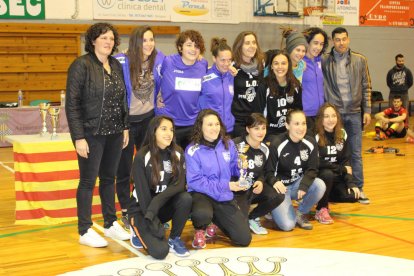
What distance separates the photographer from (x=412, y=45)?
1636 cm

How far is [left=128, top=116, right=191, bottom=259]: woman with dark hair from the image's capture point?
157 inches

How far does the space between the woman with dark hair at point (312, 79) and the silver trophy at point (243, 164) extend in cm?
94

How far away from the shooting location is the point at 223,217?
4.25 meters

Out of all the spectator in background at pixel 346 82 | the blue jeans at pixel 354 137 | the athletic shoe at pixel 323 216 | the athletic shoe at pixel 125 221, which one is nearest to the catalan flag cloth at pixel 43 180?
the athletic shoe at pixel 125 221

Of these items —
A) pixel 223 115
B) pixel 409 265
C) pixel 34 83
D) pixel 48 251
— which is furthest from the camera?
pixel 34 83

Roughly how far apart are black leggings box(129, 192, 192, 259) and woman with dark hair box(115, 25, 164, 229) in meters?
0.62

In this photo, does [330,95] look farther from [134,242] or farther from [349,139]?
[134,242]

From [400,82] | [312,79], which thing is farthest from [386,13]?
[312,79]

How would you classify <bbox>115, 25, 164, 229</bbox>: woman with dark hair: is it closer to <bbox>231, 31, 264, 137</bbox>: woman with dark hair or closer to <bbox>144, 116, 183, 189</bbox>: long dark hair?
<bbox>144, 116, 183, 189</bbox>: long dark hair

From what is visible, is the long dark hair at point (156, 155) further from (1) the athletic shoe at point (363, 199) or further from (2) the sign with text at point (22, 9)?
(2) the sign with text at point (22, 9)

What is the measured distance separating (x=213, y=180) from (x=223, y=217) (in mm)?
293

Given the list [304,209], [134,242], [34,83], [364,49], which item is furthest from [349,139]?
[364,49]

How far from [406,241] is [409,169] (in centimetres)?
347

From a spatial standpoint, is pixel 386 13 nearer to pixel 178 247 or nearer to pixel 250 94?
pixel 250 94
